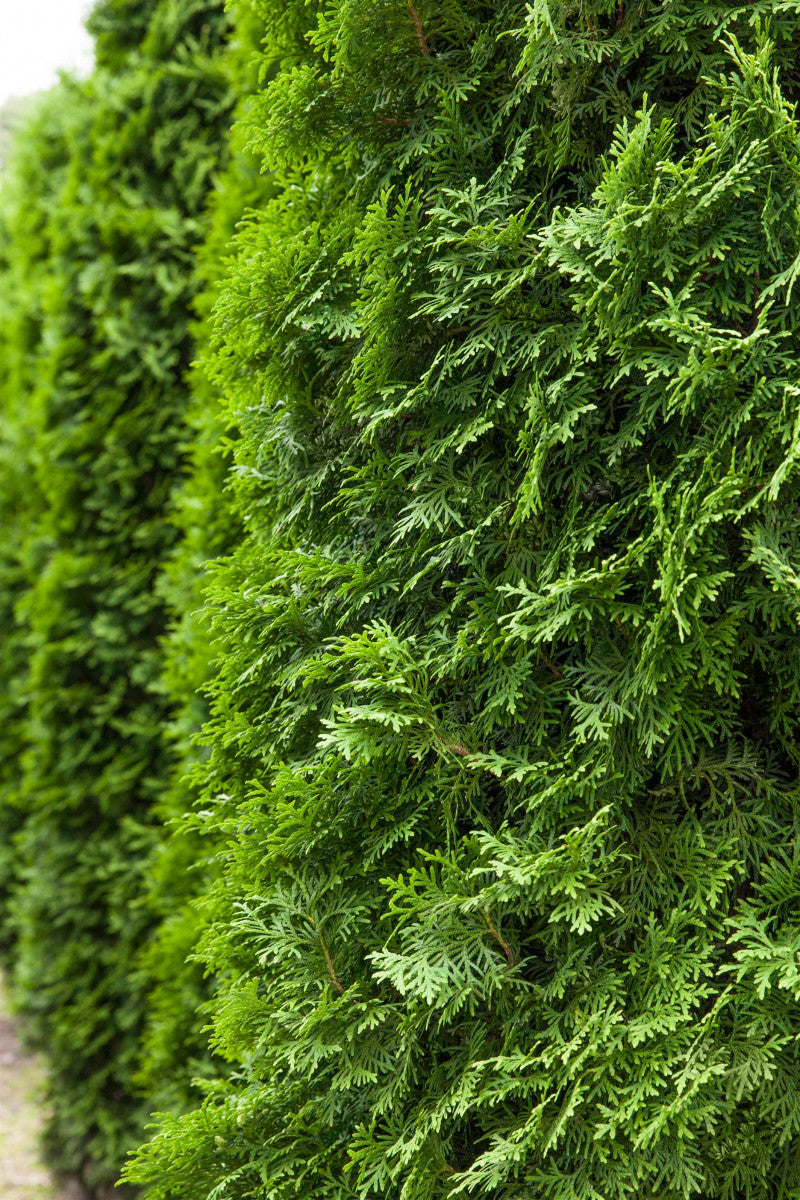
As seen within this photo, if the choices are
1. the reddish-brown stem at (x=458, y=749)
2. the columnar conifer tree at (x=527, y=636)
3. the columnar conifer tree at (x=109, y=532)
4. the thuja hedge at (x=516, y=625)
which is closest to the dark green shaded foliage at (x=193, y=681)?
the columnar conifer tree at (x=109, y=532)

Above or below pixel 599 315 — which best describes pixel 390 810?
below

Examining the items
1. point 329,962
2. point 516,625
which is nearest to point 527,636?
point 516,625

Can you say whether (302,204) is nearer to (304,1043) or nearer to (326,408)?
(326,408)

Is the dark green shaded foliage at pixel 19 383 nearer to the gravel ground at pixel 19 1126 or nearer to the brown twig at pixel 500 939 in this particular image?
the gravel ground at pixel 19 1126

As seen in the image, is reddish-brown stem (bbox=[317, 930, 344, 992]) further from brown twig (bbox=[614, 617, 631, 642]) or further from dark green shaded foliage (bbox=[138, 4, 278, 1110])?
dark green shaded foliage (bbox=[138, 4, 278, 1110])

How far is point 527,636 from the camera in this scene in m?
2.08

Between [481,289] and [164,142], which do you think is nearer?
[481,289]

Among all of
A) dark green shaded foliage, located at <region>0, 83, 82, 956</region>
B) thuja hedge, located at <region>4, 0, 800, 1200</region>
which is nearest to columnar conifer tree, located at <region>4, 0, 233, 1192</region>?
dark green shaded foliage, located at <region>0, 83, 82, 956</region>

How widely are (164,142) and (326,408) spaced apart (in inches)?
142

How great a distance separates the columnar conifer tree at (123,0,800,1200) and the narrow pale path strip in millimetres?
4572

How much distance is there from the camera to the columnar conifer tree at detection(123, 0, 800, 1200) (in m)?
2.00

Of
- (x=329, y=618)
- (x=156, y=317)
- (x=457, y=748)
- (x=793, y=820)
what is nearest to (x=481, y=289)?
(x=329, y=618)

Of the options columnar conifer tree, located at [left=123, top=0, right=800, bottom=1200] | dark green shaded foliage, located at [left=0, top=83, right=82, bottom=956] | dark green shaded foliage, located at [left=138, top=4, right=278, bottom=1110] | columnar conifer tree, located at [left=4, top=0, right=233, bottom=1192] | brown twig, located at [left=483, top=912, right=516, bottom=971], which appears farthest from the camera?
dark green shaded foliage, located at [left=0, top=83, right=82, bottom=956]

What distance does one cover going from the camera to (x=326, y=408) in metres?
2.65
